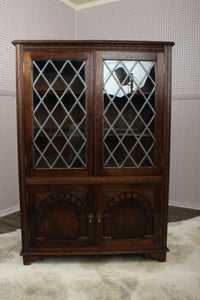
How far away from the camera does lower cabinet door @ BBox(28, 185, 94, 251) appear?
7.42 feet

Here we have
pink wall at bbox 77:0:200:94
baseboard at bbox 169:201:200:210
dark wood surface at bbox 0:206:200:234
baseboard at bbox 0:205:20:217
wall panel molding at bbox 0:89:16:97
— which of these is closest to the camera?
dark wood surface at bbox 0:206:200:234

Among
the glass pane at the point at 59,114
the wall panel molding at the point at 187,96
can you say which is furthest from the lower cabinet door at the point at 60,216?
the wall panel molding at the point at 187,96

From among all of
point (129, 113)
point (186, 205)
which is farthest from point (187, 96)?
point (129, 113)

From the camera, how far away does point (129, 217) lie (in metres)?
2.33

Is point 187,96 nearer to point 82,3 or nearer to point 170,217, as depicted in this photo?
point 170,217

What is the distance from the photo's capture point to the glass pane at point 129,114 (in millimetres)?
2170

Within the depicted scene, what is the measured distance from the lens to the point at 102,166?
223 centimetres

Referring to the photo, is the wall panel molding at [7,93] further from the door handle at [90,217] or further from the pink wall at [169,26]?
the door handle at [90,217]

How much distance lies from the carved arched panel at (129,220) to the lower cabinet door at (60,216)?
17cm

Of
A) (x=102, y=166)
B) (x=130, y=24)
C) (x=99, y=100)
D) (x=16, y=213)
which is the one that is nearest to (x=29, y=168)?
(x=102, y=166)

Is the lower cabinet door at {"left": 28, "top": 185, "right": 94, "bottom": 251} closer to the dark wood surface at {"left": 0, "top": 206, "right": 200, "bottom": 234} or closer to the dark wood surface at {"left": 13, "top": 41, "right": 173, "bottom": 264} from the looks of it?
the dark wood surface at {"left": 13, "top": 41, "right": 173, "bottom": 264}

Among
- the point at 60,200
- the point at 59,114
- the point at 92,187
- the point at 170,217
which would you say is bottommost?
the point at 170,217

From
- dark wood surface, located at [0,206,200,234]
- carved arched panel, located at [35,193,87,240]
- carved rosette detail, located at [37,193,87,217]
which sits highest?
carved rosette detail, located at [37,193,87,217]

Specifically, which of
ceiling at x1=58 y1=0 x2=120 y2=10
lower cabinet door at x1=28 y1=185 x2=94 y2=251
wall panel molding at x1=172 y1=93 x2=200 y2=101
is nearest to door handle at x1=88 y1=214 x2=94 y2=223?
lower cabinet door at x1=28 y1=185 x2=94 y2=251
